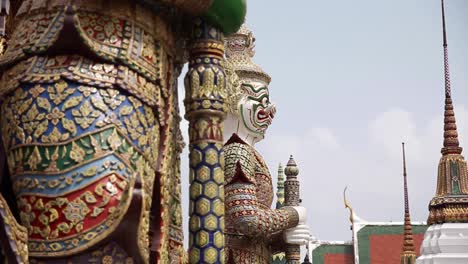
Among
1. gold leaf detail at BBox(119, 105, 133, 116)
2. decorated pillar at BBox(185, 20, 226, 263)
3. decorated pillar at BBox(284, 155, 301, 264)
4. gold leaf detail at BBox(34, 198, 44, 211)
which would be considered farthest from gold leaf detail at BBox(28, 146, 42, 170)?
decorated pillar at BBox(284, 155, 301, 264)

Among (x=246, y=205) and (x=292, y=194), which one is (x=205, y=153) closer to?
(x=246, y=205)

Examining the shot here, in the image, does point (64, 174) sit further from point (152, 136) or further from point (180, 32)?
point (180, 32)

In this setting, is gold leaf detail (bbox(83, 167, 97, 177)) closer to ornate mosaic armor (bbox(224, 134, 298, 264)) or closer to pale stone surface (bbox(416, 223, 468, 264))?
ornate mosaic armor (bbox(224, 134, 298, 264))

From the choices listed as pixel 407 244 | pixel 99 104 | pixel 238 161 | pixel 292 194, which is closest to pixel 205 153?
pixel 99 104

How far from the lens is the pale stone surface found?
10.4 meters

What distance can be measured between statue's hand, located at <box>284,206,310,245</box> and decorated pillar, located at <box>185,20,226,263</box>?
3.04 m

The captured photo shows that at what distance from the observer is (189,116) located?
Result: 13.4ft

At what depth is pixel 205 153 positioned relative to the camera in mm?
4031

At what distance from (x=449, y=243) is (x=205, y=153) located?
23.3 ft

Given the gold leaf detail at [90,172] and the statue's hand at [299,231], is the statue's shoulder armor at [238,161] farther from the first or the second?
the gold leaf detail at [90,172]

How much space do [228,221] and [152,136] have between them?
2.74 meters

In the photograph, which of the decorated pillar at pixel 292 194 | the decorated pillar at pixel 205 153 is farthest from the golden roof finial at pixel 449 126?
the decorated pillar at pixel 205 153

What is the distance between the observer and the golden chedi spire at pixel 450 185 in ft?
34.2

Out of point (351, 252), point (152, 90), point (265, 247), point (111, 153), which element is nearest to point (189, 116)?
point (152, 90)
